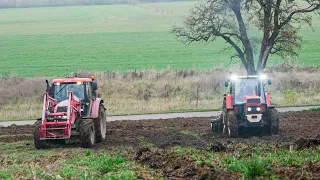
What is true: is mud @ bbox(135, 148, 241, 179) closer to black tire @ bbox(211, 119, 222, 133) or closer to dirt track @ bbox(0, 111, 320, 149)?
dirt track @ bbox(0, 111, 320, 149)

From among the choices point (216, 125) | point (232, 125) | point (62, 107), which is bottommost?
point (216, 125)

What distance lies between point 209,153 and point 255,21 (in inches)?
1027

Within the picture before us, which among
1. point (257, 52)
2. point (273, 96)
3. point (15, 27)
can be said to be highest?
point (15, 27)

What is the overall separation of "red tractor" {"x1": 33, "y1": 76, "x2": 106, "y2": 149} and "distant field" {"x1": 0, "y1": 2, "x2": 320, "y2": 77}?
26402 millimetres

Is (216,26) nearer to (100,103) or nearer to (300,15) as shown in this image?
(300,15)

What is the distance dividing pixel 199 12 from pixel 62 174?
28.6m

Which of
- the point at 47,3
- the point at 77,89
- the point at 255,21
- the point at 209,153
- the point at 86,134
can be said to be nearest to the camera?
the point at 209,153

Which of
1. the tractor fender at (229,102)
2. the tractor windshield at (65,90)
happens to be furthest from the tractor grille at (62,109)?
the tractor fender at (229,102)

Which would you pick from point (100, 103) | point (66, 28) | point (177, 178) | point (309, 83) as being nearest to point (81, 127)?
point (100, 103)

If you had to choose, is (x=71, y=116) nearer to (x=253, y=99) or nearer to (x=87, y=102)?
(x=87, y=102)

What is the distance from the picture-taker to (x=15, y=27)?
301 ft

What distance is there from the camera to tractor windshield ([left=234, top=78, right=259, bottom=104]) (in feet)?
77.6

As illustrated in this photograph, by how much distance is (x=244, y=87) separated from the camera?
23.8 meters

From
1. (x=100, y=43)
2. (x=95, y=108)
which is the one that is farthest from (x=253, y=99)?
(x=100, y=43)
